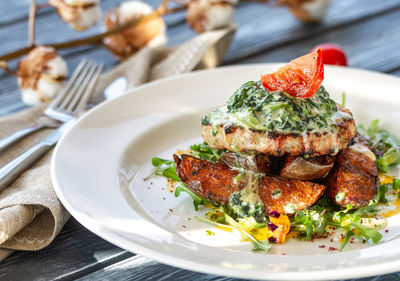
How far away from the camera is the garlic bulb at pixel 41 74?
170 inches

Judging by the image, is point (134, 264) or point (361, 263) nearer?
point (361, 263)

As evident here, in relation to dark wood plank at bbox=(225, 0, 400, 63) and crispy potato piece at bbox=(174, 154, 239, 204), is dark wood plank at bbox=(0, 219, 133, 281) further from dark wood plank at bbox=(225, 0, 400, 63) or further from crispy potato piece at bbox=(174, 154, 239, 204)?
dark wood plank at bbox=(225, 0, 400, 63)

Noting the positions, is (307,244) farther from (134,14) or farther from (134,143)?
(134,14)

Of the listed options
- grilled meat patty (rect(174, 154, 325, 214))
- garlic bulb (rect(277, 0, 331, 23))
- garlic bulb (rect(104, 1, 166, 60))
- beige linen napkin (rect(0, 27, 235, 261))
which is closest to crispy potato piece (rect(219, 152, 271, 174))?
grilled meat patty (rect(174, 154, 325, 214))

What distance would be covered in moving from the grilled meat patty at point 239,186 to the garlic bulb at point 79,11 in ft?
7.72

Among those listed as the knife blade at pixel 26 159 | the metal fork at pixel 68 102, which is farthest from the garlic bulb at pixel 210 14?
the knife blade at pixel 26 159

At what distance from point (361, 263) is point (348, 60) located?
3.33 metres

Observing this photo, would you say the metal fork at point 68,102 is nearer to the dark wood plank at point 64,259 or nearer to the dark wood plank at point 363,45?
the dark wood plank at point 64,259

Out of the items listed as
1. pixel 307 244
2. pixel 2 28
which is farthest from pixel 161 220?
pixel 2 28

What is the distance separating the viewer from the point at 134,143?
3506mm

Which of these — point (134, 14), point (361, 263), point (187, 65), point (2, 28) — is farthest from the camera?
point (2, 28)

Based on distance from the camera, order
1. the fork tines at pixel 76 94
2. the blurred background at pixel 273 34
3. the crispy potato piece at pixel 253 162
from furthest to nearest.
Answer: the blurred background at pixel 273 34
the fork tines at pixel 76 94
the crispy potato piece at pixel 253 162

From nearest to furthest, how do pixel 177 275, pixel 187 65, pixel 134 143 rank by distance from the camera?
1. pixel 177 275
2. pixel 134 143
3. pixel 187 65

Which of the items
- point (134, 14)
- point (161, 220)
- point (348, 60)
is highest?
point (134, 14)
